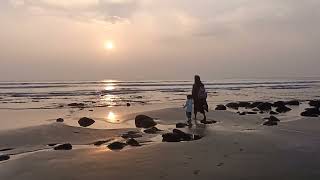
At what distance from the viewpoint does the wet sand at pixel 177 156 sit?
9.81m

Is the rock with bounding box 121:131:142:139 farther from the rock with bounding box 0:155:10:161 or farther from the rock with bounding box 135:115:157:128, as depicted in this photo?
the rock with bounding box 0:155:10:161

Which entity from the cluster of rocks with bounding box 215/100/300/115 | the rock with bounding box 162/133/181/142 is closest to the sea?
the cluster of rocks with bounding box 215/100/300/115

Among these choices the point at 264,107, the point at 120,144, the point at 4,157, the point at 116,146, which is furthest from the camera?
the point at 264,107

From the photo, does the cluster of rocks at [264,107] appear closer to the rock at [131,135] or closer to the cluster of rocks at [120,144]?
the rock at [131,135]

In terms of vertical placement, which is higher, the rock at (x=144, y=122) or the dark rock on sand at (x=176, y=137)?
the dark rock on sand at (x=176, y=137)

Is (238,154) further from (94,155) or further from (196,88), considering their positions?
(196,88)

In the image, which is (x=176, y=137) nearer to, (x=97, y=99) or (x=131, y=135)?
(x=131, y=135)

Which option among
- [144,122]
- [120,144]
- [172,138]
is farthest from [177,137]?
[144,122]

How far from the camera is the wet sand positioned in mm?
9812

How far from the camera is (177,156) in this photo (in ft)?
38.4

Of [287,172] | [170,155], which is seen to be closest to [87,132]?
[170,155]

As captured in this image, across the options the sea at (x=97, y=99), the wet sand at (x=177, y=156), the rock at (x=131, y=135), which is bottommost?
the sea at (x=97, y=99)

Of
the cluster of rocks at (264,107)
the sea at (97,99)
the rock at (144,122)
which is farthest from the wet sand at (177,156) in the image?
the cluster of rocks at (264,107)

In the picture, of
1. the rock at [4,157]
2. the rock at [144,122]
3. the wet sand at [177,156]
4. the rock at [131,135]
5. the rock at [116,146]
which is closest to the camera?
the wet sand at [177,156]
